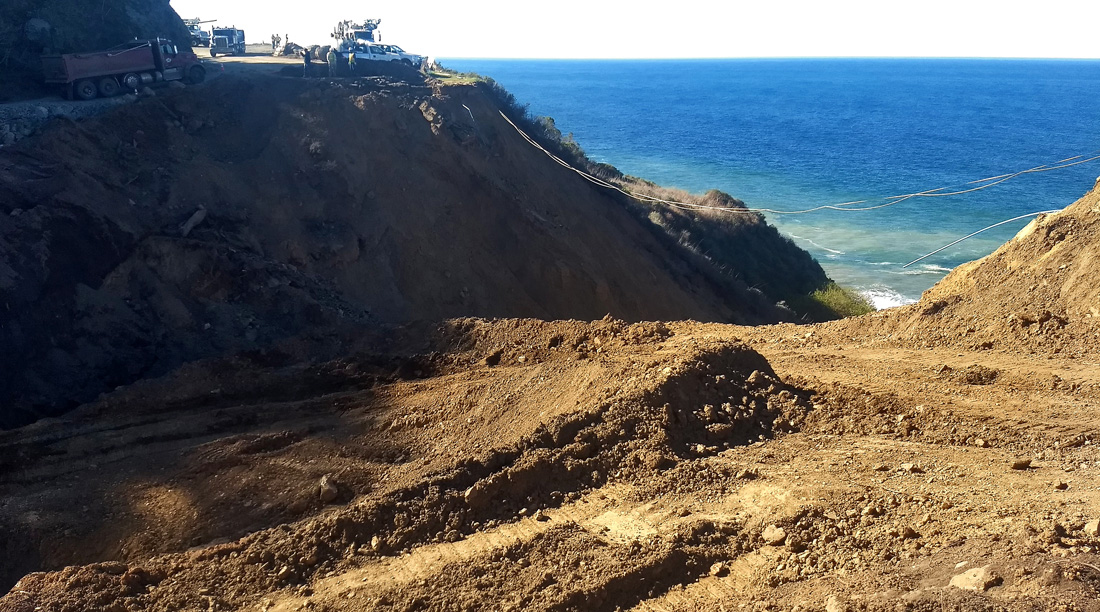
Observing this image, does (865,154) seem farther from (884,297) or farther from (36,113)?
(36,113)

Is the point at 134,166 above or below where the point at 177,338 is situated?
above

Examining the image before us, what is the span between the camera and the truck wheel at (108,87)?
1981 cm

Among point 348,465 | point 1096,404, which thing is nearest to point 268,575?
point 348,465

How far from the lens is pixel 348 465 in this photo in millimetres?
7656

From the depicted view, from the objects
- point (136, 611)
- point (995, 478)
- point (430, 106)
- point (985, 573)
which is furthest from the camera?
point (430, 106)

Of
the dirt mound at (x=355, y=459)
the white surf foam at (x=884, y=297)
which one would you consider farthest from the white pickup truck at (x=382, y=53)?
the white surf foam at (x=884, y=297)

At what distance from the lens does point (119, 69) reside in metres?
20.2

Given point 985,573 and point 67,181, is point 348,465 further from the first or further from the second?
point 67,181

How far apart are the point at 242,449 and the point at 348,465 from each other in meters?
1.43

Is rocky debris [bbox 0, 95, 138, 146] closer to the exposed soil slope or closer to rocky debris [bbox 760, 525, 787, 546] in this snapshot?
the exposed soil slope

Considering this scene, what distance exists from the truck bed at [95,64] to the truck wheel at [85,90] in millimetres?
164

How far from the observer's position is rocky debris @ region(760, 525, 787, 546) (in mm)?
6141

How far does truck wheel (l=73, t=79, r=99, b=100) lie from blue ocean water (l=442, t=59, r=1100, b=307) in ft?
84.1

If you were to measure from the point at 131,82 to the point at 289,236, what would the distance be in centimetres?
769
